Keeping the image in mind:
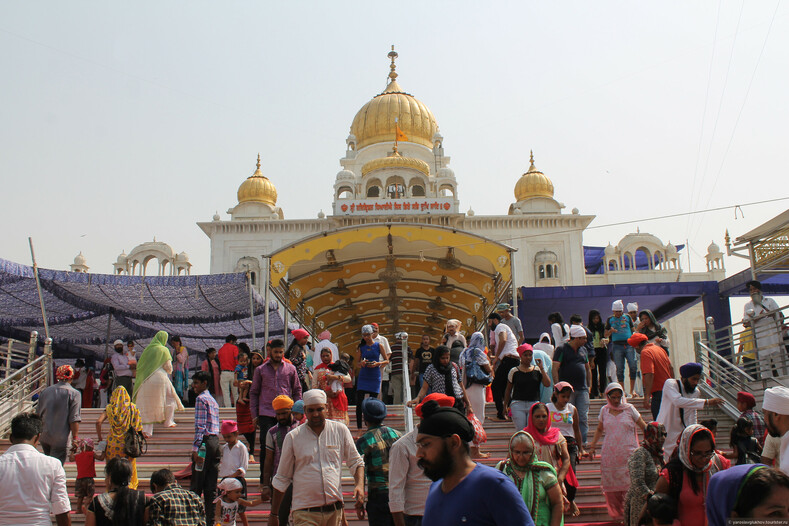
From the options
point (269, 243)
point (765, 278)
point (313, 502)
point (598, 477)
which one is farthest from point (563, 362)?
point (269, 243)

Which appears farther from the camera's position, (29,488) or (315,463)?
(315,463)

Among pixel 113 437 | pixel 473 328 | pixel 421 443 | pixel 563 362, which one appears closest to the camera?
pixel 421 443

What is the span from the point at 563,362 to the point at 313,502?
486cm

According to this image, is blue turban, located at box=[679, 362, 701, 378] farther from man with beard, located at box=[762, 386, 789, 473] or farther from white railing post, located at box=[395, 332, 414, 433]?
white railing post, located at box=[395, 332, 414, 433]

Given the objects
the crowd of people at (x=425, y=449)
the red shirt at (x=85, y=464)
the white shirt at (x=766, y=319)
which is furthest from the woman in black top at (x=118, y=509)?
the white shirt at (x=766, y=319)

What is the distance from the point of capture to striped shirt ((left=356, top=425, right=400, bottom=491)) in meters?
5.82

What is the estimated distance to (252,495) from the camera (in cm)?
803

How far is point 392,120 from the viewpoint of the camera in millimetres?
47875

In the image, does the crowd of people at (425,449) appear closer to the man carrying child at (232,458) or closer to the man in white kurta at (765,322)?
the man carrying child at (232,458)

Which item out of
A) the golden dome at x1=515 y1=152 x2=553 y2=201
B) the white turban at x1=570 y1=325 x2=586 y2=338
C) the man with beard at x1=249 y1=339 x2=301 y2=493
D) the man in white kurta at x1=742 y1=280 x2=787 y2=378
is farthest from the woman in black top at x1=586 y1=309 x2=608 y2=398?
the golden dome at x1=515 y1=152 x2=553 y2=201

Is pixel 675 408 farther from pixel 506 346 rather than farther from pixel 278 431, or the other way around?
pixel 278 431

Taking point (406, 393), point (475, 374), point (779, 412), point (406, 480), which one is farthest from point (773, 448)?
point (406, 393)

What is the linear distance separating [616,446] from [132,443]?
179 inches

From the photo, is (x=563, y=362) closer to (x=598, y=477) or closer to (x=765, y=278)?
(x=598, y=477)
